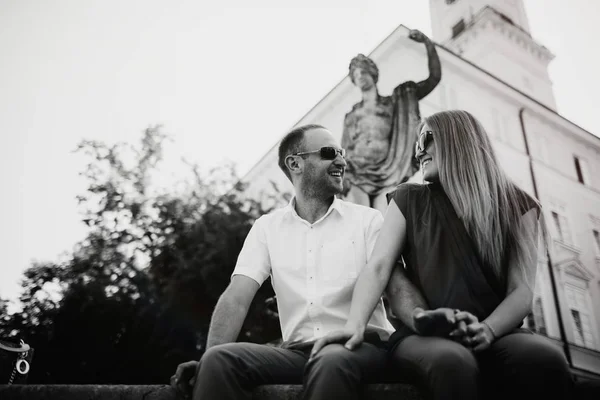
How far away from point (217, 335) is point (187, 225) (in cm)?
1553

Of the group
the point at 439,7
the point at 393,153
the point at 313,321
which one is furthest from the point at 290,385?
the point at 439,7

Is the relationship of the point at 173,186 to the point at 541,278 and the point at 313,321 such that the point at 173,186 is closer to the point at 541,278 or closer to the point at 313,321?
the point at 541,278

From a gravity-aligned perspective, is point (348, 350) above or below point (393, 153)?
below

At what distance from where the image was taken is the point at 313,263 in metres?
2.89

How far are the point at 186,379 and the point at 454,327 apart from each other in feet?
3.66

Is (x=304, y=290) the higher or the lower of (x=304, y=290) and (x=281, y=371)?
the higher

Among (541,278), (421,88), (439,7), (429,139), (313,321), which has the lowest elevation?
(541,278)

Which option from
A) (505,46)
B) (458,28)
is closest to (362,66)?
(505,46)

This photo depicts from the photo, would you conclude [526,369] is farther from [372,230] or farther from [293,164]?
[293,164]

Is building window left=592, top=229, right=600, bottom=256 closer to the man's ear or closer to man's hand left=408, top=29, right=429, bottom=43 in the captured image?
man's hand left=408, top=29, right=429, bottom=43

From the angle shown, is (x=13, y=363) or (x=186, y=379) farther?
(x=13, y=363)

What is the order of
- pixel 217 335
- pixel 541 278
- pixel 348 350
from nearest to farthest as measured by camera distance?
pixel 348 350
pixel 217 335
pixel 541 278

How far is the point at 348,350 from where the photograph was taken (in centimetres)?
218

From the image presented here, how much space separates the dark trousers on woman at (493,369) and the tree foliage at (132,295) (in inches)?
544
